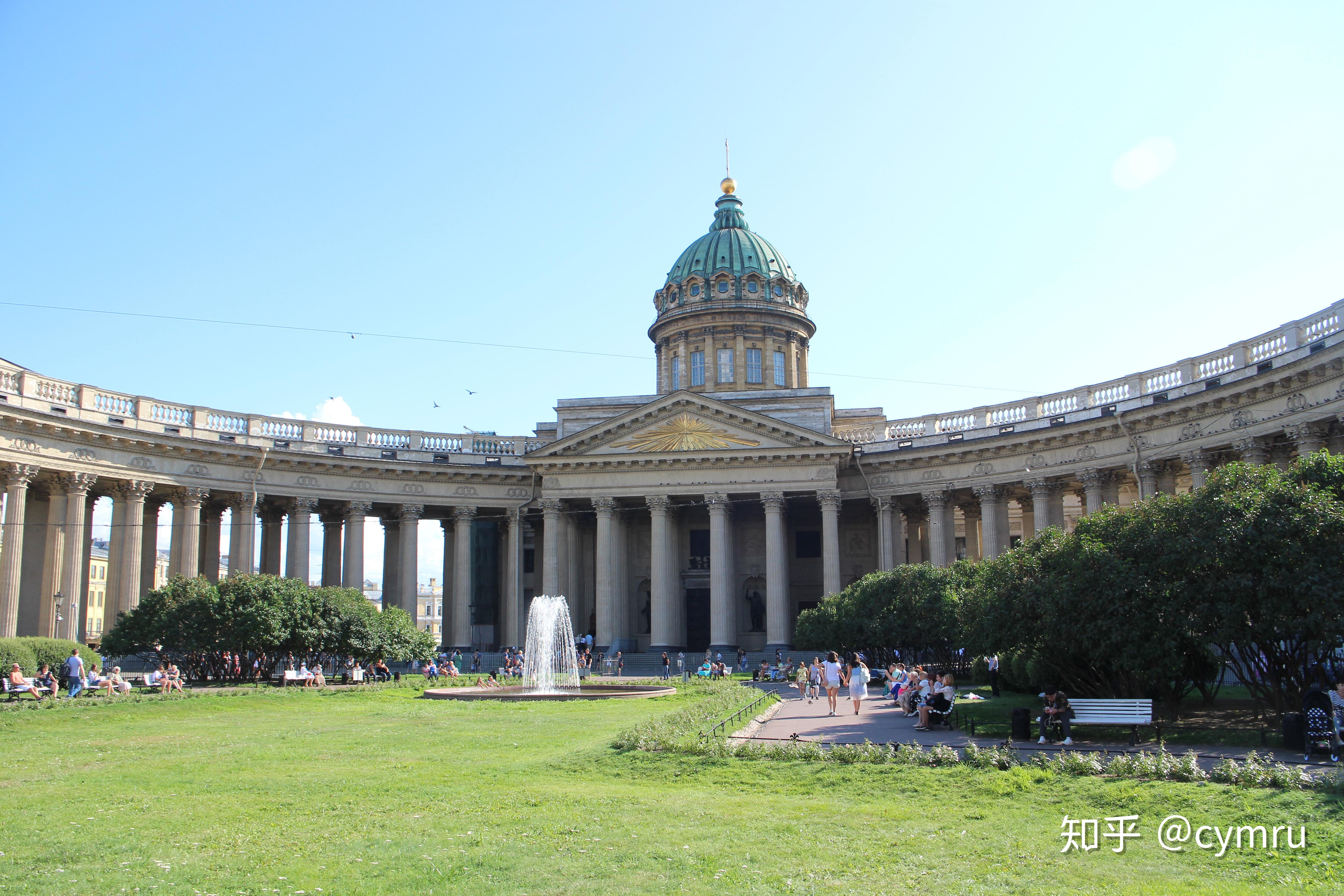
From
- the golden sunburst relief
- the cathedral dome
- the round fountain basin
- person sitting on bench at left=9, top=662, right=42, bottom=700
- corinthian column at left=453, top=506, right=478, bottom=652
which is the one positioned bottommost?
the round fountain basin

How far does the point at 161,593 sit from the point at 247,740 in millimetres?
17668

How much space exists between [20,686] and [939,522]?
38.3 metres

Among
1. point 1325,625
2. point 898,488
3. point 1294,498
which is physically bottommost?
point 1325,625

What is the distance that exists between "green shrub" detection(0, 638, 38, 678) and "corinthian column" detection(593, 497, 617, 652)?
25584mm

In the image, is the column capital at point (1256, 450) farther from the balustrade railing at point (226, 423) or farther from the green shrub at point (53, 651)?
the balustrade railing at point (226, 423)

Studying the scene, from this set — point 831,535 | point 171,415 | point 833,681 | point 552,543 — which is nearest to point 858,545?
point 831,535

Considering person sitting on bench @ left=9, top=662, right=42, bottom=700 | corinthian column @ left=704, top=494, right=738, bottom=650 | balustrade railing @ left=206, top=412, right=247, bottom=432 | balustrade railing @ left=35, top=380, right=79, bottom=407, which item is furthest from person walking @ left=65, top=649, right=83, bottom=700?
corinthian column @ left=704, top=494, right=738, bottom=650

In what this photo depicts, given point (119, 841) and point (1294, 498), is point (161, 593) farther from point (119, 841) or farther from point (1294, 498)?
point (1294, 498)

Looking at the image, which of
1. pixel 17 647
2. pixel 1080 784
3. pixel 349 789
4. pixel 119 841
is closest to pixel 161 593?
pixel 17 647

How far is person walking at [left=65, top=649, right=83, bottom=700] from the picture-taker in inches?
1198

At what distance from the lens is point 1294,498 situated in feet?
65.2

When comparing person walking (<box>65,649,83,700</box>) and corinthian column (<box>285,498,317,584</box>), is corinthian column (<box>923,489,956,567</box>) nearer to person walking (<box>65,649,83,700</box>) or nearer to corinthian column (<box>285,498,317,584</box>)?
corinthian column (<box>285,498,317,584</box>)

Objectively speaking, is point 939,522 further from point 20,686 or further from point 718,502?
point 20,686

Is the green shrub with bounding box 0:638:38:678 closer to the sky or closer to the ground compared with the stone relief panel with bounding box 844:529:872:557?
closer to the ground
